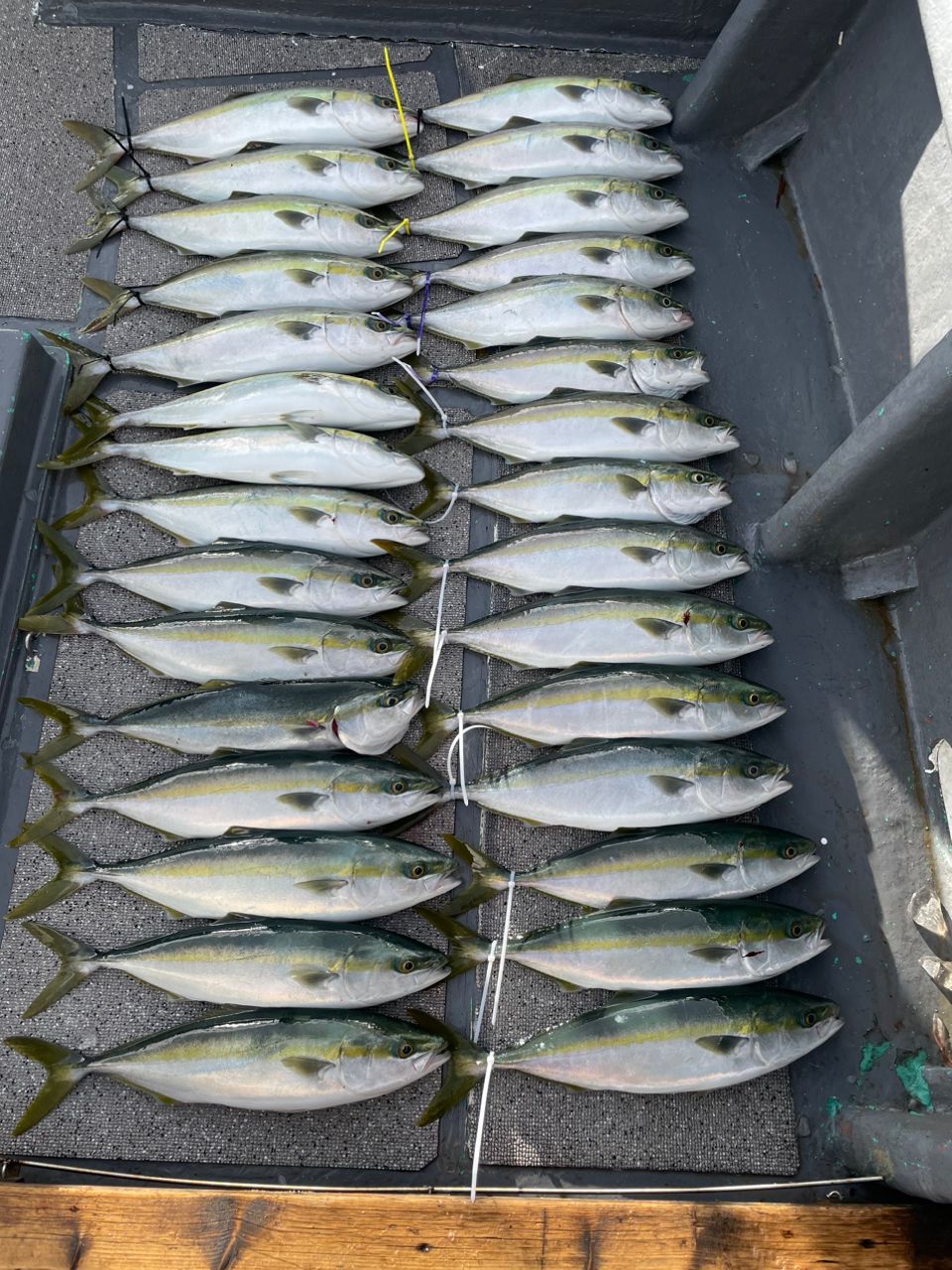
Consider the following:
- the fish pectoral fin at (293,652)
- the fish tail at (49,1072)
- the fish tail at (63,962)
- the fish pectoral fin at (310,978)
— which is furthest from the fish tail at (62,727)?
the fish pectoral fin at (310,978)

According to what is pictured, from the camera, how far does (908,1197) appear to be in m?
2.16

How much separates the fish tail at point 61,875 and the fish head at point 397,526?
4.00ft

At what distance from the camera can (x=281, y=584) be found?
262 cm

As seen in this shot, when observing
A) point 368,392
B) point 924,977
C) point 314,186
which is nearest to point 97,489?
point 368,392

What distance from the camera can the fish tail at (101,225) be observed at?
125 inches

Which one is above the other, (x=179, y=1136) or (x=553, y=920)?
(x=553, y=920)

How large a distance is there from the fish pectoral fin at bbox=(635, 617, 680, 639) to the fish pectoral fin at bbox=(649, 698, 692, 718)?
0.20m

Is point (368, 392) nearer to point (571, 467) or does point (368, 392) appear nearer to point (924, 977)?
point (571, 467)

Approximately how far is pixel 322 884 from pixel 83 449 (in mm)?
1602

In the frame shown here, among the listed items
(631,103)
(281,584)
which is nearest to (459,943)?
(281,584)

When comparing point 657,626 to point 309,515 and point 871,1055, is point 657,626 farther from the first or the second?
point 871,1055

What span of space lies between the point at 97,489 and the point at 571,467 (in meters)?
1.48

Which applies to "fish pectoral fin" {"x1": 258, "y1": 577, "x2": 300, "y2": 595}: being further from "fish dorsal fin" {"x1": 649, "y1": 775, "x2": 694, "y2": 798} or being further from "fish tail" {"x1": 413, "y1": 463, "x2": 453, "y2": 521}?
"fish dorsal fin" {"x1": 649, "y1": 775, "x2": 694, "y2": 798}

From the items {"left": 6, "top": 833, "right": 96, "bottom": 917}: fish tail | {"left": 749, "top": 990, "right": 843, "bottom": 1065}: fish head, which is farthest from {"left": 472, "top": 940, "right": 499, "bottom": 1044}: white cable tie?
{"left": 6, "top": 833, "right": 96, "bottom": 917}: fish tail
